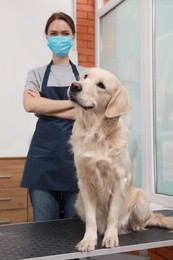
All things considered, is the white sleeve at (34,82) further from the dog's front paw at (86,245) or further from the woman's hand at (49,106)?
the dog's front paw at (86,245)

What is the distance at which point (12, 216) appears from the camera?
305 cm

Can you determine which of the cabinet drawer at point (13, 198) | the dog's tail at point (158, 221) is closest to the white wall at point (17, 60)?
the cabinet drawer at point (13, 198)

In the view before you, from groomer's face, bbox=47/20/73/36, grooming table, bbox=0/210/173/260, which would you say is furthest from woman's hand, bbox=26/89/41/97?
grooming table, bbox=0/210/173/260

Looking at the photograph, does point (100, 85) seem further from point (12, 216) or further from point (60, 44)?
point (12, 216)

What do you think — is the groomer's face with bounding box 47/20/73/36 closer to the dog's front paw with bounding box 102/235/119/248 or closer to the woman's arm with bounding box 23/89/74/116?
→ the woman's arm with bounding box 23/89/74/116

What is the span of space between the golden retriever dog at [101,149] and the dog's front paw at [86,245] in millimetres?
46

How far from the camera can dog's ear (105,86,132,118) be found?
62.5 inches

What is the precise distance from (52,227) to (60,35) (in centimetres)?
115

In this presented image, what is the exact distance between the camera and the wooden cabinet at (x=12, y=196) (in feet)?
9.97

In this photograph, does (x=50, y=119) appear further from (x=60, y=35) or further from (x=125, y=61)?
(x=125, y=61)

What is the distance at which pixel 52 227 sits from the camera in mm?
1790

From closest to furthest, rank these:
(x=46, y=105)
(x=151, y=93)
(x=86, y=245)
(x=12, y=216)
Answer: (x=86, y=245) → (x=46, y=105) → (x=151, y=93) → (x=12, y=216)

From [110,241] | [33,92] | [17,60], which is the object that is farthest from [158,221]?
[17,60]

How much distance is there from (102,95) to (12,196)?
1831 millimetres
